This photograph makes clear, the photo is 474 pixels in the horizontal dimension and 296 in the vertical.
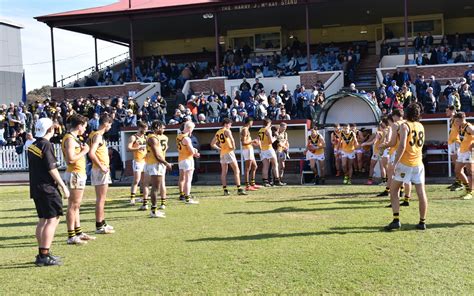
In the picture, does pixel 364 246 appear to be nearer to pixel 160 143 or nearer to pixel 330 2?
pixel 160 143

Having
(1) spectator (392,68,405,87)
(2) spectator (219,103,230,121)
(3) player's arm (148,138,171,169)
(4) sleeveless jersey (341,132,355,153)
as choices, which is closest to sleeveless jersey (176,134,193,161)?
(3) player's arm (148,138,171,169)

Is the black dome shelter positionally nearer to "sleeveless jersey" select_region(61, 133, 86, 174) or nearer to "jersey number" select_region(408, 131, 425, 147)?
"jersey number" select_region(408, 131, 425, 147)

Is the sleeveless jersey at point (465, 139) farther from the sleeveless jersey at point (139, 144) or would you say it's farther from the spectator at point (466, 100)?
the spectator at point (466, 100)

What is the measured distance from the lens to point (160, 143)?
12.1 meters

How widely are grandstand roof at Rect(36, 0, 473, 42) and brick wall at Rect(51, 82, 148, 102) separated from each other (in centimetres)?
348

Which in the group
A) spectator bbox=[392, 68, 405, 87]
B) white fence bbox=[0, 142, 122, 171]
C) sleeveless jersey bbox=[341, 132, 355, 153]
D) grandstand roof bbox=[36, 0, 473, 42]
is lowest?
white fence bbox=[0, 142, 122, 171]

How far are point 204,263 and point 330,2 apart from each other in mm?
21431

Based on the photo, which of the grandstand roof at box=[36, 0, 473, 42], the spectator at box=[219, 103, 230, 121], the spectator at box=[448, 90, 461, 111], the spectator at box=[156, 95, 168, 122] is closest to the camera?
the spectator at box=[448, 90, 461, 111]

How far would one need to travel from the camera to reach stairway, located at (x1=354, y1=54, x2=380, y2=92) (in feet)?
83.3

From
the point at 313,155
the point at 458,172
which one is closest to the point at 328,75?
the point at 313,155

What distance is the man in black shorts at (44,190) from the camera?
7.43 meters

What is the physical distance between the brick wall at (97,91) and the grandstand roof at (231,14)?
3.48m

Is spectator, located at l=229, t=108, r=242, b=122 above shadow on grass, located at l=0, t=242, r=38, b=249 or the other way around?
above

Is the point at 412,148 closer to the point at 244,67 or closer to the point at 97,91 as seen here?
the point at 244,67
